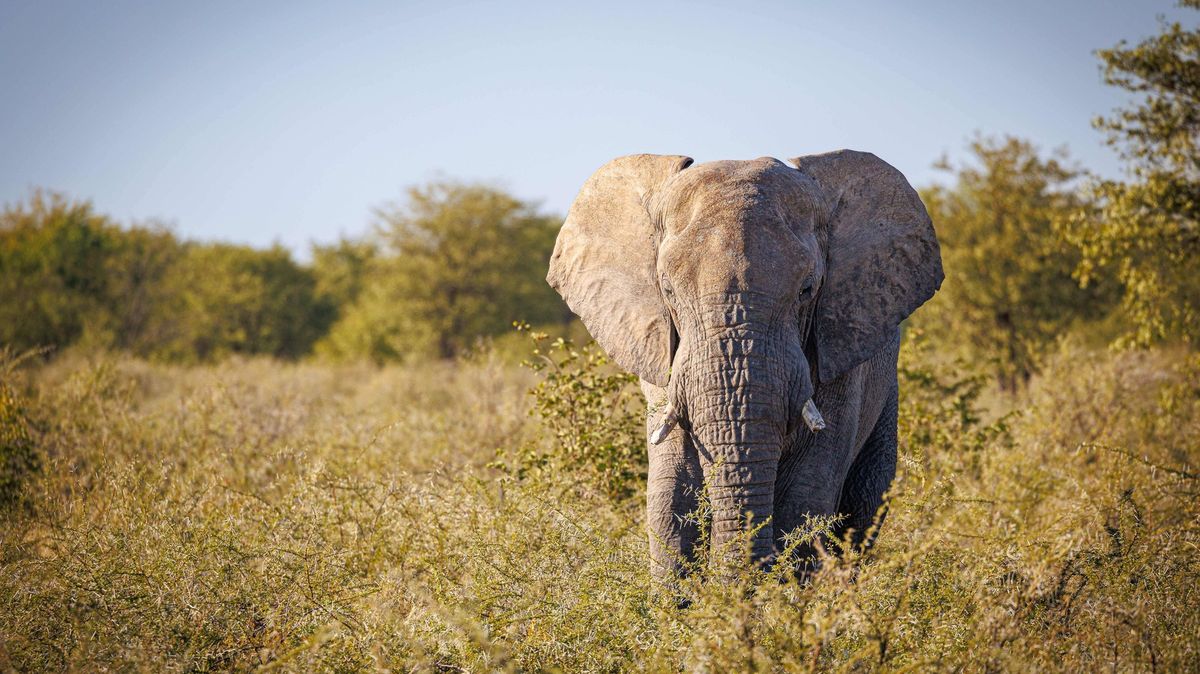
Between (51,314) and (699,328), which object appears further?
(51,314)

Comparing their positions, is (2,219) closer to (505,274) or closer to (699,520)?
(505,274)

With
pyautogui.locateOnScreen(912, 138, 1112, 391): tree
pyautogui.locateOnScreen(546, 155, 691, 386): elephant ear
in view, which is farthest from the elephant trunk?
pyautogui.locateOnScreen(912, 138, 1112, 391): tree

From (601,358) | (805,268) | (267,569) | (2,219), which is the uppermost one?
(2,219)

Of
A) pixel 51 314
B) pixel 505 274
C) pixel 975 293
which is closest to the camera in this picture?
pixel 975 293

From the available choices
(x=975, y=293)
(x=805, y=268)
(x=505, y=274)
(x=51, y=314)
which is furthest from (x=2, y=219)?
(x=805, y=268)

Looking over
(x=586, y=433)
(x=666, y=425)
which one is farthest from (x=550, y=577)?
(x=586, y=433)

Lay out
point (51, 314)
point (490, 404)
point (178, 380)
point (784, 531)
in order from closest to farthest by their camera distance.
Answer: point (784, 531)
point (490, 404)
point (178, 380)
point (51, 314)

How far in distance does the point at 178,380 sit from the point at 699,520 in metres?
15.0

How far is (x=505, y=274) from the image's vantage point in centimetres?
2712

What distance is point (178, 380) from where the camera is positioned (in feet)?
56.0

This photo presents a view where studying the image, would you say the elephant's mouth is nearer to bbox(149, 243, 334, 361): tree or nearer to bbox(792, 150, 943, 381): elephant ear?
bbox(792, 150, 943, 381): elephant ear

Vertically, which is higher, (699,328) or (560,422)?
(699,328)

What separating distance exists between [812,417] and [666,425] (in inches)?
26.3

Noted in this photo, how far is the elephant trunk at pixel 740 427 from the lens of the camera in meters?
4.26
